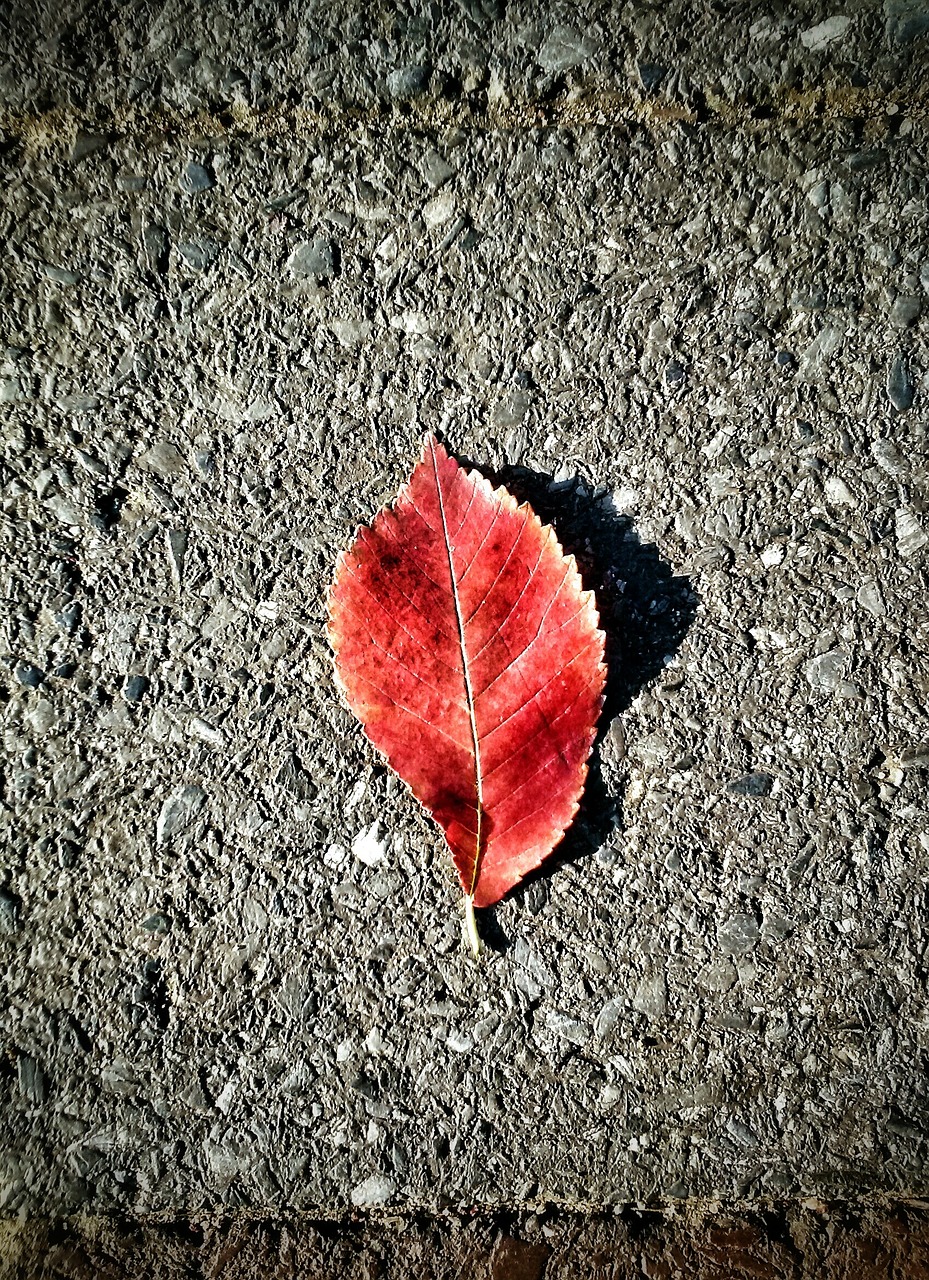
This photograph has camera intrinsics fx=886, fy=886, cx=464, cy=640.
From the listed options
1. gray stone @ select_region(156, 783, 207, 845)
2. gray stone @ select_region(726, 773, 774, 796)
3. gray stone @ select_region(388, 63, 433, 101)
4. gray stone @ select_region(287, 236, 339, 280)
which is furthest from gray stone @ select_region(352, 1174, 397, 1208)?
gray stone @ select_region(388, 63, 433, 101)

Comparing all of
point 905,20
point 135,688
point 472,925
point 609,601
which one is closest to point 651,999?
point 472,925

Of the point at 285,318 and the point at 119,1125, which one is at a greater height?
the point at 285,318

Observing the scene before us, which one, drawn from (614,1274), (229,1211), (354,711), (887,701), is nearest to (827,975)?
(887,701)

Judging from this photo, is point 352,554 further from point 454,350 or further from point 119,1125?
point 119,1125

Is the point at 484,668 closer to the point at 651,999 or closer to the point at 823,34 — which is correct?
the point at 651,999

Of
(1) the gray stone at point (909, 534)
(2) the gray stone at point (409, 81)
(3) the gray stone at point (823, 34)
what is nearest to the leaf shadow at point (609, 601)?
(1) the gray stone at point (909, 534)

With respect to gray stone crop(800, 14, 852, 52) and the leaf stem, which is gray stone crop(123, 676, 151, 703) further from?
gray stone crop(800, 14, 852, 52)
